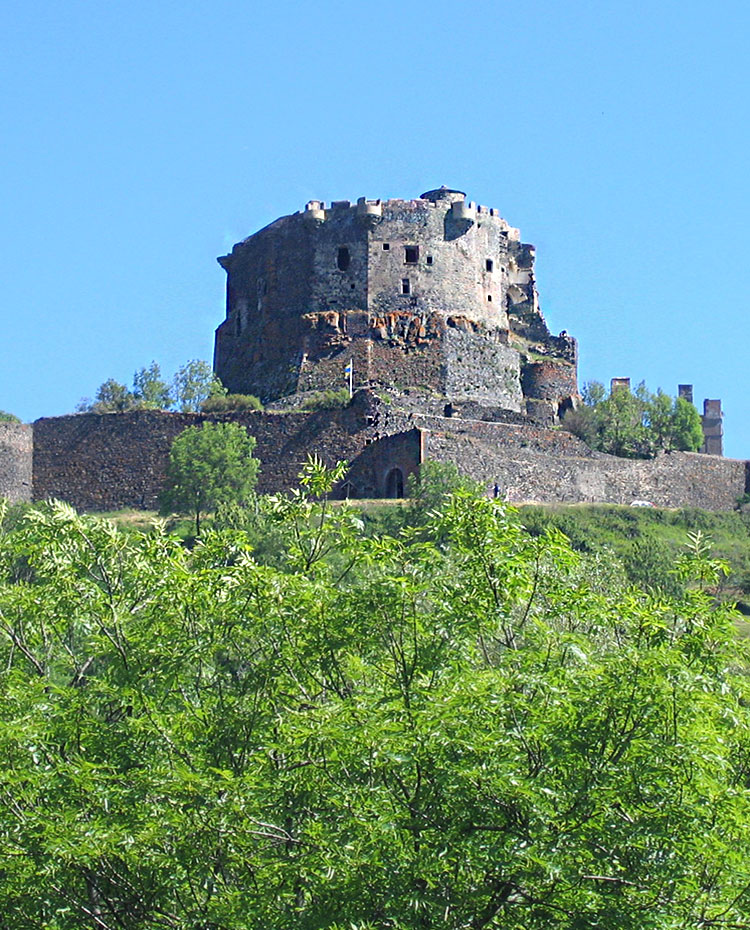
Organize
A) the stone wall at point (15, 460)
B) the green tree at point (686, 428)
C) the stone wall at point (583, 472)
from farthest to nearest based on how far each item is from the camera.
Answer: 1. the green tree at point (686, 428)
2. the stone wall at point (15, 460)
3. the stone wall at point (583, 472)

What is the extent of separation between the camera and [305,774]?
18609 mm

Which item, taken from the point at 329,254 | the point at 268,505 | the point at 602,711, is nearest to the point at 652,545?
the point at 329,254

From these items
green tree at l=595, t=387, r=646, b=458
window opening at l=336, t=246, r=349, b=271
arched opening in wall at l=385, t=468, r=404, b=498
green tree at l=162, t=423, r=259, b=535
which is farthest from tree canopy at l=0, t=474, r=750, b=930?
window opening at l=336, t=246, r=349, b=271

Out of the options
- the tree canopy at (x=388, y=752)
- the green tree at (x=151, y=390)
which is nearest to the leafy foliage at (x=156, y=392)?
the green tree at (x=151, y=390)

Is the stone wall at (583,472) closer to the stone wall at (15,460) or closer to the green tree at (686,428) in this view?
the green tree at (686,428)

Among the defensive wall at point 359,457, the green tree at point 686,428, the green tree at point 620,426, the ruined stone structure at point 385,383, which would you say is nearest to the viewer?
the defensive wall at point 359,457

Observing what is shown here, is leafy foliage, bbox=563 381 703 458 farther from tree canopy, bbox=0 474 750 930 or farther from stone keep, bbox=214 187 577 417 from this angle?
tree canopy, bbox=0 474 750 930

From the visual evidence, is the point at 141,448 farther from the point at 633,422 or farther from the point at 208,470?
the point at 633,422

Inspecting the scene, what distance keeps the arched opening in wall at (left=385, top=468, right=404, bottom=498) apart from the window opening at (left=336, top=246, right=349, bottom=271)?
1081cm

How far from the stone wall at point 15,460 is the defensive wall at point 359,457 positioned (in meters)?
0.04

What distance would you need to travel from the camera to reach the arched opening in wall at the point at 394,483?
190 ft

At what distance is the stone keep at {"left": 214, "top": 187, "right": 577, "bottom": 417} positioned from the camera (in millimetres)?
64812

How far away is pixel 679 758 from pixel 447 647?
3376 mm

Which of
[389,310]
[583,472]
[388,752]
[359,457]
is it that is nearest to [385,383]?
[389,310]
